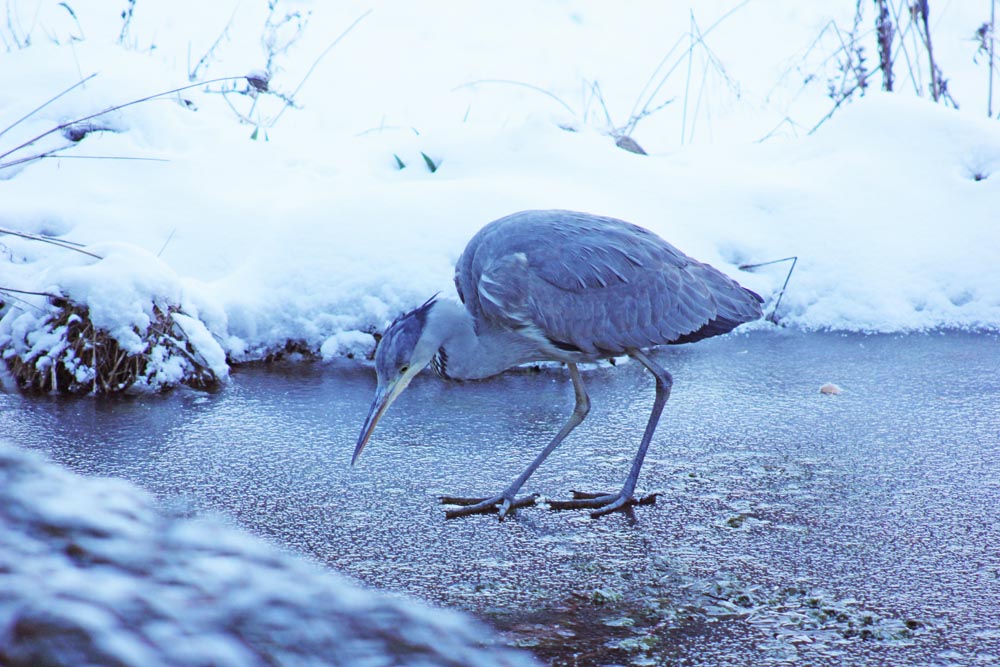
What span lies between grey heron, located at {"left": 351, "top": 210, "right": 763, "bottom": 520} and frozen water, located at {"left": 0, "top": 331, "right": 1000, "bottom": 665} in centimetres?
28

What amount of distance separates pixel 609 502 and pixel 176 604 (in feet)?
4.22

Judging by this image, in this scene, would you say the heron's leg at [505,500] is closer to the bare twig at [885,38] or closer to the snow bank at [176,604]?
the snow bank at [176,604]

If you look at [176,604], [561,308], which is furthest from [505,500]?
[176,604]

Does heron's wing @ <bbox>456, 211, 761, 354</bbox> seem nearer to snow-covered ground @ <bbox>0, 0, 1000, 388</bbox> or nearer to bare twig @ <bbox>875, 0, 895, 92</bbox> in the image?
snow-covered ground @ <bbox>0, 0, 1000, 388</bbox>

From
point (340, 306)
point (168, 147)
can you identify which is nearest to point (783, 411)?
point (340, 306)

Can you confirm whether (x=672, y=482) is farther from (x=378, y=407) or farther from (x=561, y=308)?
(x=378, y=407)

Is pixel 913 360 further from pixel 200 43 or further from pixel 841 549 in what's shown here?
pixel 200 43

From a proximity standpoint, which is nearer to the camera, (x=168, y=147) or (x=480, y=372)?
(x=480, y=372)

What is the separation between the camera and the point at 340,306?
4.60 metres

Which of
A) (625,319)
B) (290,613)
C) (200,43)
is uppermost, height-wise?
(200,43)

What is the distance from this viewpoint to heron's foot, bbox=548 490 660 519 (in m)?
3.23

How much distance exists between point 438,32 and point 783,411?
762 centimetres

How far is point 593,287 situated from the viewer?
3.67 meters

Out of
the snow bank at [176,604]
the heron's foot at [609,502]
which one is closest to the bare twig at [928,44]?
the heron's foot at [609,502]
